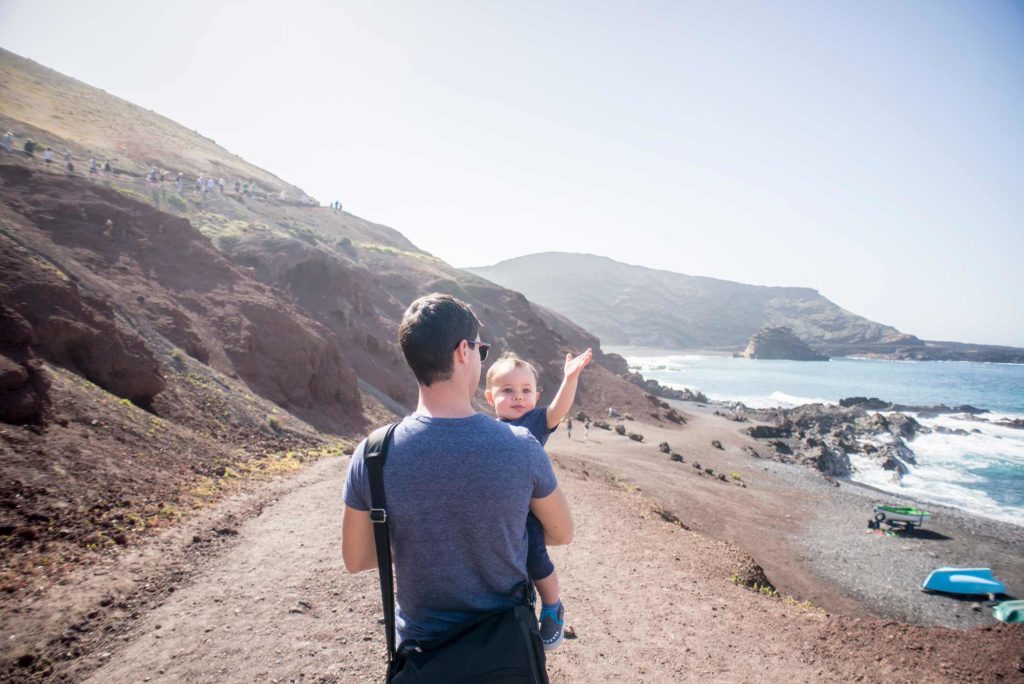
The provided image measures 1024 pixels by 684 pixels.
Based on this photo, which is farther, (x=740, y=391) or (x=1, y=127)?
(x=740, y=391)

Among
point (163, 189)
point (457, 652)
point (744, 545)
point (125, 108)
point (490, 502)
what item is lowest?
point (744, 545)

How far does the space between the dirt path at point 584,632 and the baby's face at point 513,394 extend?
10.8 feet

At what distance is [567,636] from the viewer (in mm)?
6086

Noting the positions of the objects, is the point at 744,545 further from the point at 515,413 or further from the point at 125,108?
the point at 125,108

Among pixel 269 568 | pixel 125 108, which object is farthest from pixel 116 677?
pixel 125 108

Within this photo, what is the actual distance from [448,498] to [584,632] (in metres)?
5.44

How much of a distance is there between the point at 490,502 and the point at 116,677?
16.3ft

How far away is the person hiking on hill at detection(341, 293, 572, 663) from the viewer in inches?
74.7

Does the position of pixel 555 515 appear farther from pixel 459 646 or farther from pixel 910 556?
pixel 910 556

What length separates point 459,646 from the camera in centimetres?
188

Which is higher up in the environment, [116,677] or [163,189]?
[163,189]

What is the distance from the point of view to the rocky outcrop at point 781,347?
12650 cm

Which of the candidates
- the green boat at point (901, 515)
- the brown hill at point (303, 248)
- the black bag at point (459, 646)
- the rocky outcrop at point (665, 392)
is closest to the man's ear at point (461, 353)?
the black bag at point (459, 646)

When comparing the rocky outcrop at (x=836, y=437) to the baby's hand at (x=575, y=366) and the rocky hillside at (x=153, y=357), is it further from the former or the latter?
the baby's hand at (x=575, y=366)
